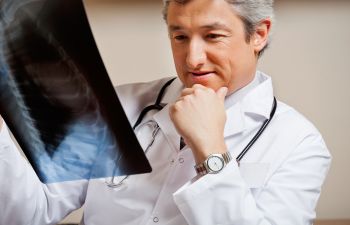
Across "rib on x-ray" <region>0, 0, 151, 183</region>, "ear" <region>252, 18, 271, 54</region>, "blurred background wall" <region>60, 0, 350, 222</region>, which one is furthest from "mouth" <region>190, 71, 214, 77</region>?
"blurred background wall" <region>60, 0, 350, 222</region>

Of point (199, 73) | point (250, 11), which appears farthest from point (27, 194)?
point (250, 11)

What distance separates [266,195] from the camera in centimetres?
79

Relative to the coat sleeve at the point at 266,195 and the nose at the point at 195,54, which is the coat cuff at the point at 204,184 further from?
the nose at the point at 195,54

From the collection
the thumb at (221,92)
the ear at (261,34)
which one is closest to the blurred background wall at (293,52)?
the ear at (261,34)

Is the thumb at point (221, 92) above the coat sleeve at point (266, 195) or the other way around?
above

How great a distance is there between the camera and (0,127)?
75cm

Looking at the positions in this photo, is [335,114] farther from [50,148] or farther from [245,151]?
[50,148]

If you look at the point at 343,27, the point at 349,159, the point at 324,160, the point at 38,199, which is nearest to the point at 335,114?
the point at 349,159

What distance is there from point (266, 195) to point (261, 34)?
Result: 30 cm

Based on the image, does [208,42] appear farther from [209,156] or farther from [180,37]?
[209,156]

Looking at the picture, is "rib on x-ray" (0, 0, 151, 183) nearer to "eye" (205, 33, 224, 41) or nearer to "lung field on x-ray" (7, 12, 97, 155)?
"lung field on x-ray" (7, 12, 97, 155)

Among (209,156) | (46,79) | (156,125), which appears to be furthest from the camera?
(156,125)

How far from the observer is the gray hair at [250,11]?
0.80m

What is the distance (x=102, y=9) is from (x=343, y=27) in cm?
66
